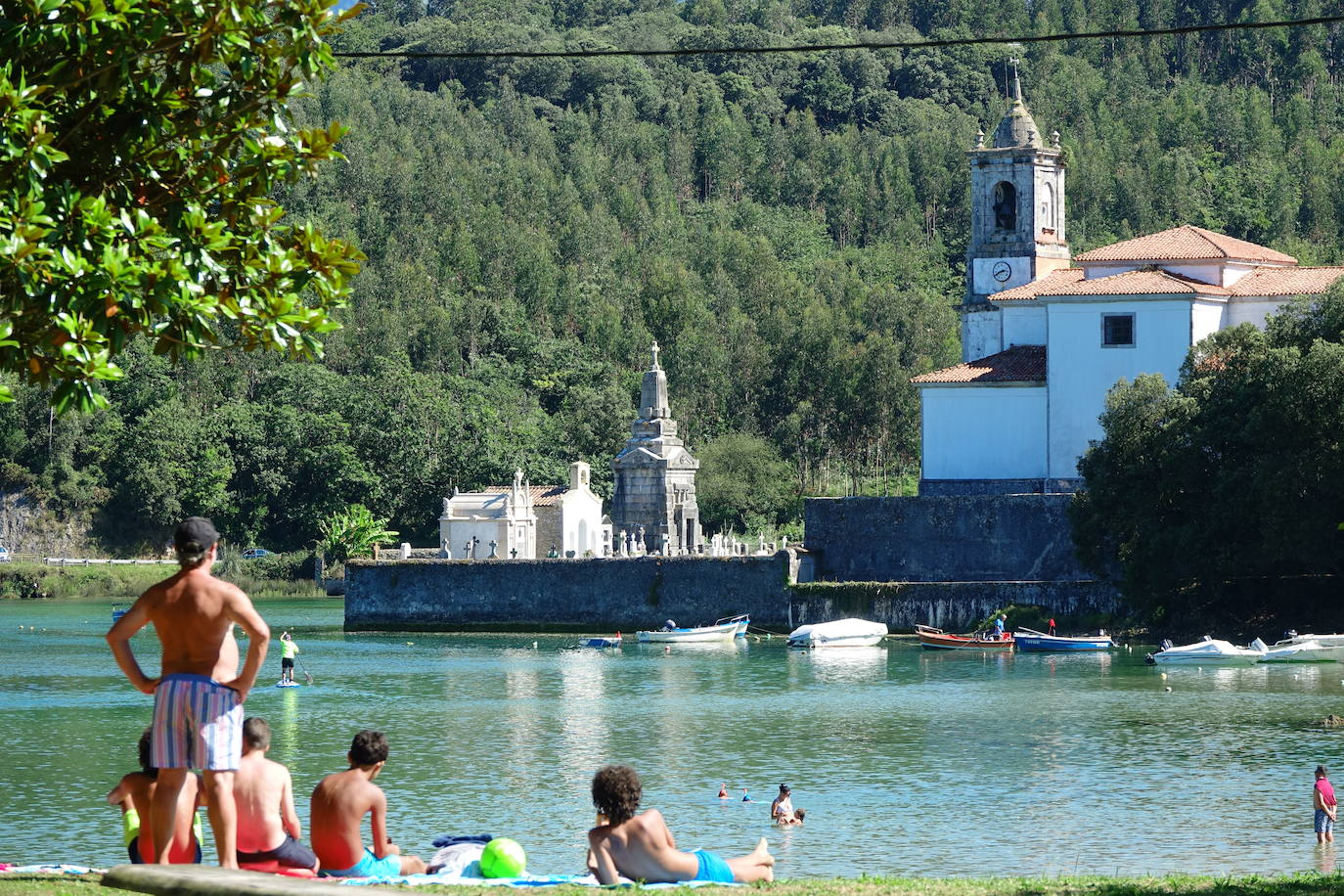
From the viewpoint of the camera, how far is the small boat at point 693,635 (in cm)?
6347

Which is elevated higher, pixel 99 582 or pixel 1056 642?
pixel 99 582

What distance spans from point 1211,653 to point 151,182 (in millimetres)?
41944

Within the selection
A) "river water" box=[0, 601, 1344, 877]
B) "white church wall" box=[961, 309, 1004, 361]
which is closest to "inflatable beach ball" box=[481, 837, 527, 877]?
"river water" box=[0, 601, 1344, 877]

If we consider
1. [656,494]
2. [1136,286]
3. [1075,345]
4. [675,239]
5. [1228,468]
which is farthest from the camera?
[675,239]

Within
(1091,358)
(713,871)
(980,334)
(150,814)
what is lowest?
(713,871)

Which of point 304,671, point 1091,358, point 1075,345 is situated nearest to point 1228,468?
point 1091,358

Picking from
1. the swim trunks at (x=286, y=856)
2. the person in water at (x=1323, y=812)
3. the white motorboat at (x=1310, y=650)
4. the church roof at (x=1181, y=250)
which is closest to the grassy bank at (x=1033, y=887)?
the swim trunks at (x=286, y=856)

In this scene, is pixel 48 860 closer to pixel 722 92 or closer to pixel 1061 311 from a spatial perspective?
pixel 1061 311

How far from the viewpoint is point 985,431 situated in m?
65.1

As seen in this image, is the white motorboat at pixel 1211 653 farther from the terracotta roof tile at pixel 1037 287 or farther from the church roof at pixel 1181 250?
the terracotta roof tile at pixel 1037 287

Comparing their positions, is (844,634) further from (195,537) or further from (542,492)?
(195,537)

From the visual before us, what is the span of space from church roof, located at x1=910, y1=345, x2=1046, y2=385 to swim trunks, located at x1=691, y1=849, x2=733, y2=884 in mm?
50090

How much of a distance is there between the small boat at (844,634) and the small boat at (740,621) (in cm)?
366

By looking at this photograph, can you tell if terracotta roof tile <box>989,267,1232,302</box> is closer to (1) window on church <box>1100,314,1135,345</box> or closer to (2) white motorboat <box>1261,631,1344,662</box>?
(1) window on church <box>1100,314,1135,345</box>
